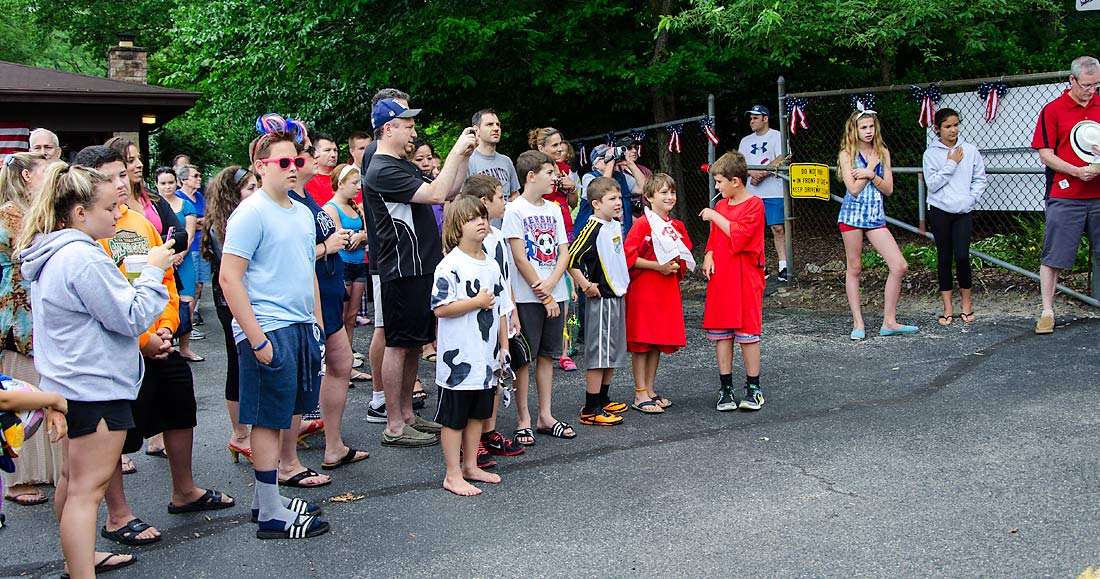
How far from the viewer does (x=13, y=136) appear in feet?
47.1

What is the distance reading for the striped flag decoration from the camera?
46.5 feet

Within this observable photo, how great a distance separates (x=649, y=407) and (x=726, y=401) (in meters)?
0.51

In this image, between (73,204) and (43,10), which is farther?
(43,10)

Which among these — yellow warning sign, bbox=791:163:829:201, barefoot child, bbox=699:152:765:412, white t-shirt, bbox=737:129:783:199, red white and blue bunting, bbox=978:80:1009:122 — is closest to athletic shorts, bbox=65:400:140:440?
barefoot child, bbox=699:152:765:412

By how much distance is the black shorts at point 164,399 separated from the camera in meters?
4.75

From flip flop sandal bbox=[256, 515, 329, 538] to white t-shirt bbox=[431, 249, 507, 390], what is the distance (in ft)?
3.17

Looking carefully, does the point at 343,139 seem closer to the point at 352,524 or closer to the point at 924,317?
the point at 924,317

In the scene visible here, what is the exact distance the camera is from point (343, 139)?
16562 mm

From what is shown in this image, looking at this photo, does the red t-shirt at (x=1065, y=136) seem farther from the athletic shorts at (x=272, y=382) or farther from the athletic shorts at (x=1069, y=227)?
the athletic shorts at (x=272, y=382)

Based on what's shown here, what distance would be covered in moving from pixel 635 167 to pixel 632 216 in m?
1.10

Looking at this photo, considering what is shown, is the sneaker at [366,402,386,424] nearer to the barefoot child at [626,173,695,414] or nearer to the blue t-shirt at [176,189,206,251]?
the barefoot child at [626,173,695,414]

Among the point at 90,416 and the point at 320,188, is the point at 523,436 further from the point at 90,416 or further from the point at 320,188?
the point at 320,188

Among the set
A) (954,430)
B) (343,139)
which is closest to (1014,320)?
(954,430)

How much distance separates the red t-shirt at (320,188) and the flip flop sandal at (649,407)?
3.04 m
